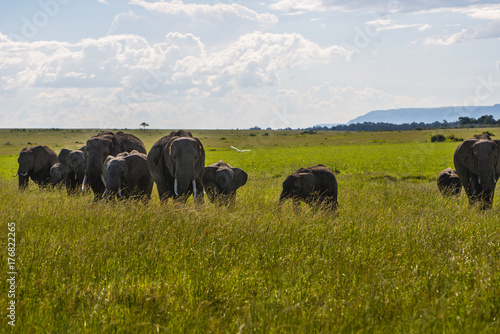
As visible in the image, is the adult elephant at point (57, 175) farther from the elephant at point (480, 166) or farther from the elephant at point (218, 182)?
the elephant at point (480, 166)

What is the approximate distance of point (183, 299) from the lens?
4.81m

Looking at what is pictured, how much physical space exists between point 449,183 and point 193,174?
9476mm

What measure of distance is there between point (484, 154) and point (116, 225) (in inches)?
375

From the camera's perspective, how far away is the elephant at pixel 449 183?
603 inches

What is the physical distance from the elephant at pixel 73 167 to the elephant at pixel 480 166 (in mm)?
11968

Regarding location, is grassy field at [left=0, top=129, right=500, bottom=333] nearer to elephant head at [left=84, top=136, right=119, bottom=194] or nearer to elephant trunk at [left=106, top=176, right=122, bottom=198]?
elephant trunk at [left=106, top=176, right=122, bottom=198]

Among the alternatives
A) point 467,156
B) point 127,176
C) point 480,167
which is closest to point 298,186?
point 127,176

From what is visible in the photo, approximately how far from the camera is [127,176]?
39.2ft

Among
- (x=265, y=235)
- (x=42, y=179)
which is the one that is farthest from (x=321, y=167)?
(x=42, y=179)

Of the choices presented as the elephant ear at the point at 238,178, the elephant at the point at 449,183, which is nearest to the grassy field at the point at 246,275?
the elephant ear at the point at 238,178

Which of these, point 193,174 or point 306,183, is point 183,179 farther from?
point 306,183

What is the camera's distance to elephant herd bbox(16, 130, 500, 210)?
35.5ft

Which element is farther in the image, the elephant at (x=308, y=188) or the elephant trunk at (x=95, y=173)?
the elephant trunk at (x=95, y=173)

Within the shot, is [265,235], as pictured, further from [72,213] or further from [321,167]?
[321,167]
